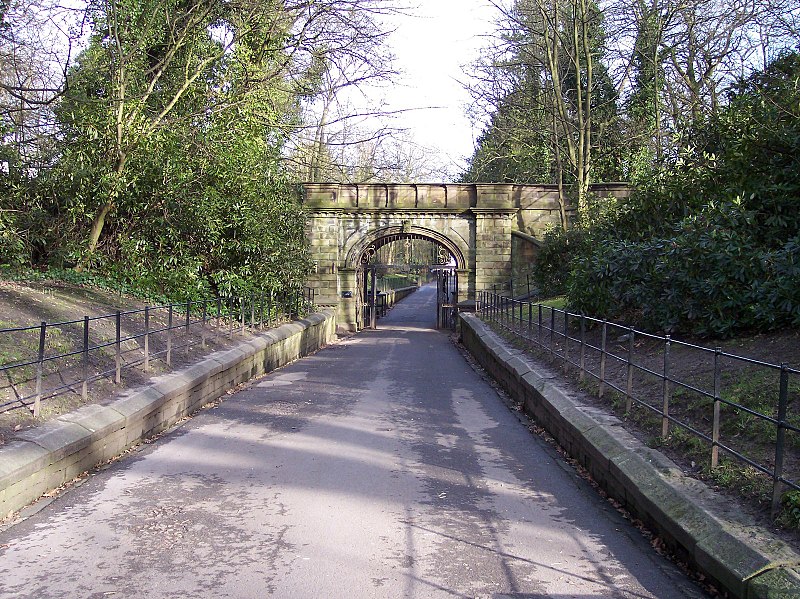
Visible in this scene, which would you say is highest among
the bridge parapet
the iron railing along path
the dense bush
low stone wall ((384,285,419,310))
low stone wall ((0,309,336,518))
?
the bridge parapet

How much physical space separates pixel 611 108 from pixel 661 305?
2573 cm

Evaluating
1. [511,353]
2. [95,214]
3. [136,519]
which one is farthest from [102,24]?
[136,519]

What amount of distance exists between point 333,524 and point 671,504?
7.54 ft

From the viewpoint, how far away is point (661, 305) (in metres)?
11.3

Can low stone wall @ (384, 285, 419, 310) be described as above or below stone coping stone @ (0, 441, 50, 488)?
below

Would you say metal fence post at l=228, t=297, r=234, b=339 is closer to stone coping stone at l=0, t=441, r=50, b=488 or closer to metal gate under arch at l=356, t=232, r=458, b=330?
stone coping stone at l=0, t=441, r=50, b=488

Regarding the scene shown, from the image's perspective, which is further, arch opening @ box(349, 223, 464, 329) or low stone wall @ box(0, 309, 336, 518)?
arch opening @ box(349, 223, 464, 329)

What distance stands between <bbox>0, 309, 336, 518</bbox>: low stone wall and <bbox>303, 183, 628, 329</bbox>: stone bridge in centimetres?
1956

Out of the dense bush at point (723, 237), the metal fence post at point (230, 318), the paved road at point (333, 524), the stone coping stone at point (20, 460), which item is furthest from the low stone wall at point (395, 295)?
the stone coping stone at point (20, 460)

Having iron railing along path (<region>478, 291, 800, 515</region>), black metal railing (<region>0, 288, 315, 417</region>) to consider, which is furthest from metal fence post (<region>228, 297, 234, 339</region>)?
iron railing along path (<region>478, 291, 800, 515</region>)

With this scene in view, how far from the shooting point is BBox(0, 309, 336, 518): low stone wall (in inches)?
229

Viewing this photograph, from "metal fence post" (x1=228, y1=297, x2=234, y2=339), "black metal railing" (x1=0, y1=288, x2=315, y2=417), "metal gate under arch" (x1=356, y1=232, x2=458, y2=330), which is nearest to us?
"black metal railing" (x1=0, y1=288, x2=315, y2=417)

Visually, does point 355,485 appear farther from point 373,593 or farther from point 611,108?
point 611,108

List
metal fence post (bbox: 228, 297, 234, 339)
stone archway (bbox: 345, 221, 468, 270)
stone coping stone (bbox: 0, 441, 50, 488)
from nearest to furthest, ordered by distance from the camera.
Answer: stone coping stone (bbox: 0, 441, 50, 488) < metal fence post (bbox: 228, 297, 234, 339) < stone archway (bbox: 345, 221, 468, 270)
